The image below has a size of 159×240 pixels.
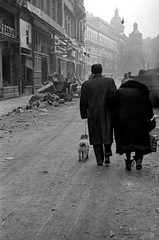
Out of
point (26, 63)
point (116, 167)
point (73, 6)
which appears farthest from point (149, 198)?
point (73, 6)

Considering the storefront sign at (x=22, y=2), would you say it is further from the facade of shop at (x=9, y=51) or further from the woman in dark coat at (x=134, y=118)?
the woman in dark coat at (x=134, y=118)

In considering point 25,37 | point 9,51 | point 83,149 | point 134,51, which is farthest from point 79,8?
point 134,51

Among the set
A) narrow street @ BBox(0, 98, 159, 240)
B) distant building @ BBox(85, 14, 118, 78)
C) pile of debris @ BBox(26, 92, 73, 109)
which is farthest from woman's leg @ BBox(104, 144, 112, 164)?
distant building @ BBox(85, 14, 118, 78)

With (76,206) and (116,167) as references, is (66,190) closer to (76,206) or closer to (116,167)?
(76,206)

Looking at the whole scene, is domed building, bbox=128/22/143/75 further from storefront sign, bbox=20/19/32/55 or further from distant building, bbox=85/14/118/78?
storefront sign, bbox=20/19/32/55

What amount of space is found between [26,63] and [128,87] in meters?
19.0

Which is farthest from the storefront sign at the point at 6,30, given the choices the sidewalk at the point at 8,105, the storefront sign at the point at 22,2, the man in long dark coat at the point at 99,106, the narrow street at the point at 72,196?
the man in long dark coat at the point at 99,106

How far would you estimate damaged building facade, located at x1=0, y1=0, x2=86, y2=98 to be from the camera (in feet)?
66.4

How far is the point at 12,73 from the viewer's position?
2189 cm

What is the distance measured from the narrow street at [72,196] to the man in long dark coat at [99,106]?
1.68 ft

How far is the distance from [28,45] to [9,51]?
3333mm

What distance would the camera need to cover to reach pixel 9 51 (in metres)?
21.0

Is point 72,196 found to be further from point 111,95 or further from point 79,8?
point 79,8

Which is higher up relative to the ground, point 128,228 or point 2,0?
point 2,0
